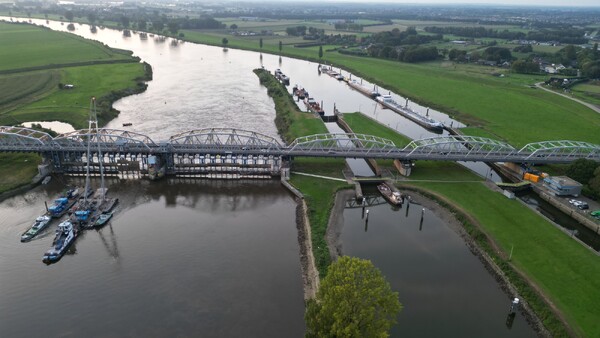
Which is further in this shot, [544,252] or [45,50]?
[45,50]

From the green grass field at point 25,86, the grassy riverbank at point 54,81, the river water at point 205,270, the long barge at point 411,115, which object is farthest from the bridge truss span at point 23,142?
the long barge at point 411,115

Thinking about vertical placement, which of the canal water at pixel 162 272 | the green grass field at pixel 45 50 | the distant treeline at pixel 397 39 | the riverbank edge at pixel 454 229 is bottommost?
the canal water at pixel 162 272

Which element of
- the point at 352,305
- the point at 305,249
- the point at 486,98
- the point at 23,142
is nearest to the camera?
the point at 352,305

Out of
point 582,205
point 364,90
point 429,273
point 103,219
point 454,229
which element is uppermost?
point 364,90

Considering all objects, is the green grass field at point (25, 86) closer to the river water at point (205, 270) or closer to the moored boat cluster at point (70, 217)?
the river water at point (205, 270)

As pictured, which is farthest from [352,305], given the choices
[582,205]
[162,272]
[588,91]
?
[588,91]

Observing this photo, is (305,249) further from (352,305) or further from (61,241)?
(61,241)
